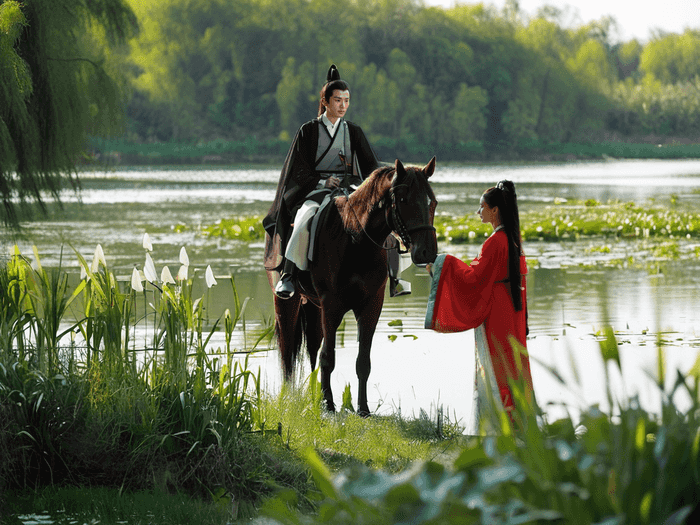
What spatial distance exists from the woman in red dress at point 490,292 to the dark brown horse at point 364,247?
287 mm

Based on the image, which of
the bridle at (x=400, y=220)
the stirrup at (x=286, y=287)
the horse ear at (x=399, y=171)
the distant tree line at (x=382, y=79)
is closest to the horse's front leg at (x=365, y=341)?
the stirrup at (x=286, y=287)

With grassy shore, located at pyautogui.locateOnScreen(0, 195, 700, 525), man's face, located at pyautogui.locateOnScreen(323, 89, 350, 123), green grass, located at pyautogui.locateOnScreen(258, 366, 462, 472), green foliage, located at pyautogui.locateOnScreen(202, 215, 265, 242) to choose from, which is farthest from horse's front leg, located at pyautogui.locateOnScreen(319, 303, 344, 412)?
green foliage, located at pyautogui.locateOnScreen(202, 215, 265, 242)

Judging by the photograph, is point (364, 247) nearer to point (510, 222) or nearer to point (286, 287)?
point (286, 287)

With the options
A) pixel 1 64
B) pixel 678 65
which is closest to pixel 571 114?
pixel 678 65

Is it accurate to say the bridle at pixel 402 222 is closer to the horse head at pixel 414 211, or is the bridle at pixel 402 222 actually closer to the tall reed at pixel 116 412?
the horse head at pixel 414 211

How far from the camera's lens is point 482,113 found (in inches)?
3947

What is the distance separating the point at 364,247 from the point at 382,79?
299 ft

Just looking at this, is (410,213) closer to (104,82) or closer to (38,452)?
(38,452)

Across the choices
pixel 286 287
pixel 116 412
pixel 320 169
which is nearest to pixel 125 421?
pixel 116 412

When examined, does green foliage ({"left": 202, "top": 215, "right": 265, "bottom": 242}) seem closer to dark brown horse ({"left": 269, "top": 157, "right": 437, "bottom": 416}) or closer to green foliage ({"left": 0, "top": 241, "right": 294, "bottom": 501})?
dark brown horse ({"left": 269, "top": 157, "right": 437, "bottom": 416})

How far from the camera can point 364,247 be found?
6195mm

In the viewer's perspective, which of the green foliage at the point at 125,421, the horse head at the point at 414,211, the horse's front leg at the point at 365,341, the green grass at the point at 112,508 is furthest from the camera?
the horse's front leg at the point at 365,341

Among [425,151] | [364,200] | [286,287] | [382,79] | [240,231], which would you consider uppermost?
[382,79]

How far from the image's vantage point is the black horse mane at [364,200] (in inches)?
232
